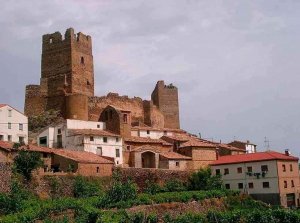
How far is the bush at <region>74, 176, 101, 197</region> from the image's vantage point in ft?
152

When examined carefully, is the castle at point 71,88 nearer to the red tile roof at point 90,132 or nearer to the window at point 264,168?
the red tile roof at point 90,132

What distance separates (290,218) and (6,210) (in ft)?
73.7

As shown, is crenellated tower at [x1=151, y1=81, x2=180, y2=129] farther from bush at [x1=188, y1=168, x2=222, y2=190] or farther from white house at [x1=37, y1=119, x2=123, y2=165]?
bush at [x1=188, y1=168, x2=222, y2=190]

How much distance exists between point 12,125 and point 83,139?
28.2ft

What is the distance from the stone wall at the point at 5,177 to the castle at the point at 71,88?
24.0 meters

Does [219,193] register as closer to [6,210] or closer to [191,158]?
[191,158]

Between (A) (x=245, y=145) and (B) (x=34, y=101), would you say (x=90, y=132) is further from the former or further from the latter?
(A) (x=245, y=145)

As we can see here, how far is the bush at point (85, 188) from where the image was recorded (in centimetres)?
4638

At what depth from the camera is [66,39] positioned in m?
74.2

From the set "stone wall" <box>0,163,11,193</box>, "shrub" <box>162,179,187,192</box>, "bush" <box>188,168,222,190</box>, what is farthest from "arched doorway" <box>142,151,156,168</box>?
"stone wall" <box>0,163,11,193</box>

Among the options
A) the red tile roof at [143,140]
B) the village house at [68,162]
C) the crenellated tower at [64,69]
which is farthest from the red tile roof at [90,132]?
the crenellated tower at [64,69]

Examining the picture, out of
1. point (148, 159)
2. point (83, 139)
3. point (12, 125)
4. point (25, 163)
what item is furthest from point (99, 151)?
point (25, 163)

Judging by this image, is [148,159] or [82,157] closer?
[82,157]

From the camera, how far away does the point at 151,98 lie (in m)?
86.8
